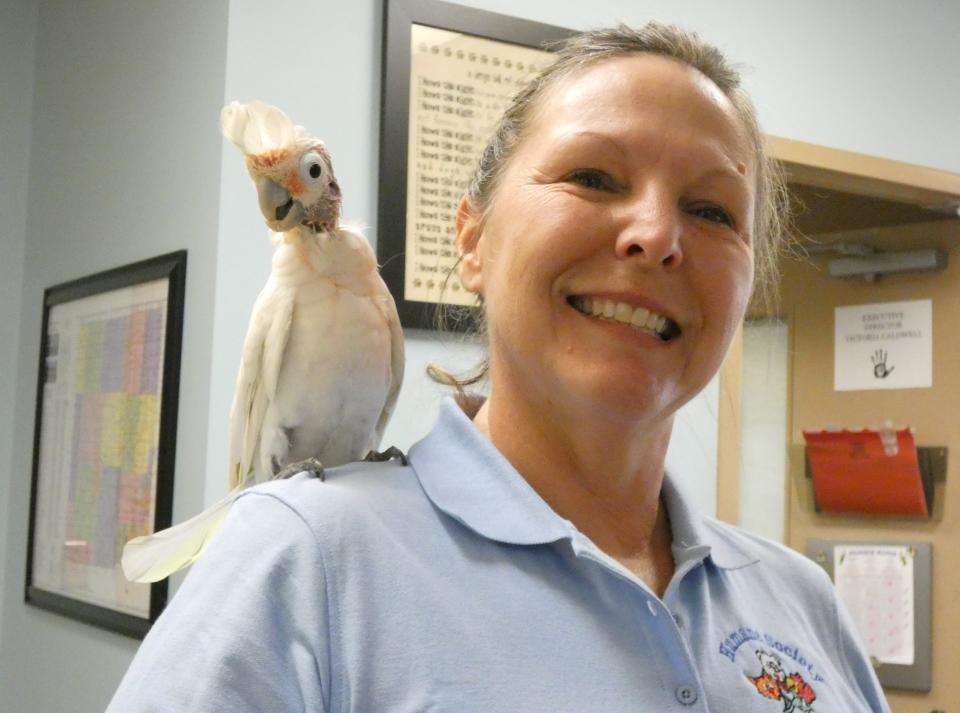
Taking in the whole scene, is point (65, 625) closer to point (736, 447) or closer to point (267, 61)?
point (267, 61)

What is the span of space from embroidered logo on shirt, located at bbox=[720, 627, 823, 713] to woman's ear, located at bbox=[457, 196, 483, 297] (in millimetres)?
354

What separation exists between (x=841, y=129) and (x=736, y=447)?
27.5 inches

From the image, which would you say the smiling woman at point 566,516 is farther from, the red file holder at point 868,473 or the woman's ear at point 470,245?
the red file holder at point 868,473

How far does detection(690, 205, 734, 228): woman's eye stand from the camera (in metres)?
0.81

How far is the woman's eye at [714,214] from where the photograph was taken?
81 centimetres

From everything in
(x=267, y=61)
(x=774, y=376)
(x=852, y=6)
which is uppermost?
(x=852, y=6)

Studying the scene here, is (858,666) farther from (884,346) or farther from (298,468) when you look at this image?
(884,346)

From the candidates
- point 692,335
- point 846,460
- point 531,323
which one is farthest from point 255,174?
point 846,460

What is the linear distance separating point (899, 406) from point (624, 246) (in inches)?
77.6

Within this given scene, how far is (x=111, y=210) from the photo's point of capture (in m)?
1.83

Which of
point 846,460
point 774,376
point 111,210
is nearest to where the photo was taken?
point 111,210

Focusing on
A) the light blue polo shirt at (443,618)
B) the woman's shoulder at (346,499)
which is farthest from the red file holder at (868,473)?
the woman's shoulder at (346,499)

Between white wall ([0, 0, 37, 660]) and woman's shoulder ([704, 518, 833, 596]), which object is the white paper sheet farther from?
white wall ([0, 0, 37, 660])

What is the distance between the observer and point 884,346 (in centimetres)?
256
